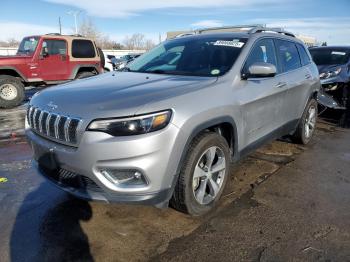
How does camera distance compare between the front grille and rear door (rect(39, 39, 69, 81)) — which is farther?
rear door (rect(39, 39, 69, 81))

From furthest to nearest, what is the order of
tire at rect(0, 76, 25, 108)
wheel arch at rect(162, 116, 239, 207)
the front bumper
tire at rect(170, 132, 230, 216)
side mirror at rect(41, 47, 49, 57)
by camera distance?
side mirror at rect(41, 47, 49, 57) < tire at rect(0, 76, 25, 108) < tire at rect(170, 132, 230, 216) < wheel arch at rect(162, 116, 239, 207) < the front bumper

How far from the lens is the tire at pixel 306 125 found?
5656 millimetres

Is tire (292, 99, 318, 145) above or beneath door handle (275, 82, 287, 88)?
beneath

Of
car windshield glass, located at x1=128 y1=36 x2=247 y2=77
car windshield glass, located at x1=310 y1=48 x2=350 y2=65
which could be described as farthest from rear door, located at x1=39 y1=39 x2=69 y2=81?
car windshield glass, located at x1=310 y1=48 x2=350 y2=65

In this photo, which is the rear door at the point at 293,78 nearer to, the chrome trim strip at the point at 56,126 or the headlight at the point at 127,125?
the headlight at the point at 127,125

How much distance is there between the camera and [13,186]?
14.2 feet

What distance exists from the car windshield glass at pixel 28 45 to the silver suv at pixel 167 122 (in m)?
8.08

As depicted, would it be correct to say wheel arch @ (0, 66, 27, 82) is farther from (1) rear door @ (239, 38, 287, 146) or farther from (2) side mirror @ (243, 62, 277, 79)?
(2) side mirror @ (243, 62, 277, 79)

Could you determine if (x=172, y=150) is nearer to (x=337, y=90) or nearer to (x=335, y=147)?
(x=335, y=147)

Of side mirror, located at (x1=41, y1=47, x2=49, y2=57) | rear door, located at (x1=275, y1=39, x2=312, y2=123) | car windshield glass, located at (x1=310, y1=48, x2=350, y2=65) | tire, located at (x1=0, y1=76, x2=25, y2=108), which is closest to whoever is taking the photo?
rear door, located at (x1=275, y1=39, x2=312, y2=123)

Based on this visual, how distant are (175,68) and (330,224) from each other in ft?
7.48

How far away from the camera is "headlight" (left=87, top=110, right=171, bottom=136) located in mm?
2760

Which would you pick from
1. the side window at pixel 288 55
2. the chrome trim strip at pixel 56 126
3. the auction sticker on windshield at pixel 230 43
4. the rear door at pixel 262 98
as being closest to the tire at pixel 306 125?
the side window at pixel 288 55

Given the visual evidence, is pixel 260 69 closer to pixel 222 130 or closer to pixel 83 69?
pixel 222 130
